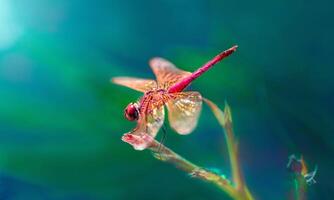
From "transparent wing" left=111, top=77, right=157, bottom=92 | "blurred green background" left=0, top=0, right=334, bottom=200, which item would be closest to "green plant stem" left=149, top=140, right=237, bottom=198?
"blurred green background" left=0, top=0, right=334, bottom=200

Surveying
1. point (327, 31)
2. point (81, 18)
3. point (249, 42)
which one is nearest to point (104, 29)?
point (81, 18)

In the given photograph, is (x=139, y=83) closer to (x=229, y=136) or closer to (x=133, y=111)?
(x=133, y=111)

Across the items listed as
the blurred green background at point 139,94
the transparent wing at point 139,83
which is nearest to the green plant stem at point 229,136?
the blurred green background at point 139,94

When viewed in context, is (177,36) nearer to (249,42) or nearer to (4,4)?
(249,42)

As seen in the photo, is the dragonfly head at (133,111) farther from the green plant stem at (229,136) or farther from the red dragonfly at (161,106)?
the green plant stem at (229,136)

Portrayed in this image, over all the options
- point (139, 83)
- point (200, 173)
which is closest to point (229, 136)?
point (200, 173)

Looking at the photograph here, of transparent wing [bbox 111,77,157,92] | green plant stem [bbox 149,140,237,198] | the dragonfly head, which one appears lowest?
green plant stem [bbox 149,140,237,198]

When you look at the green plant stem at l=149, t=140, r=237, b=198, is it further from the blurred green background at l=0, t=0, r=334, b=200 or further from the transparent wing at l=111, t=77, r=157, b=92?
the transparent wing at l=111, t=77, r=157, b=92
